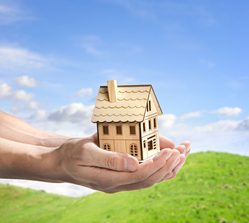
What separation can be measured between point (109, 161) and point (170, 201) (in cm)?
854

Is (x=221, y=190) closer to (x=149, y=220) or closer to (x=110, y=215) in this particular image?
(x=149, y=220)

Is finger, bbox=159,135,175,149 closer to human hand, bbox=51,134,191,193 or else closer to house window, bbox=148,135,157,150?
house window, bbox=148,135,157,150

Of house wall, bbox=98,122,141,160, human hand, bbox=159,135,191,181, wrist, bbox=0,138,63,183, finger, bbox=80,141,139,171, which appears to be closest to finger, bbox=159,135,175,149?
human hand, bbox=159,135,191,181

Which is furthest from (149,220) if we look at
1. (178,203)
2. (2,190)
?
(2,190)

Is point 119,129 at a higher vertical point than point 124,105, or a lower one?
lower

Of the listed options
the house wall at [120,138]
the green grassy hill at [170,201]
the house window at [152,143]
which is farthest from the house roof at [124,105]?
the green grassy hill at [170,201]

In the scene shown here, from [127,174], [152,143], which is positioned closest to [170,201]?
[152,143]

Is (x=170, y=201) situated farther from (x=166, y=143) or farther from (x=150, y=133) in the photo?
(x=150, y=133)

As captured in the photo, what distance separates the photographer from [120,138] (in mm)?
3279

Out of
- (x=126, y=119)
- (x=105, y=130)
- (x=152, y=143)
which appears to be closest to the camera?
(x=126, y=119)

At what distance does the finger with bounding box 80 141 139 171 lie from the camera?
2.61 m

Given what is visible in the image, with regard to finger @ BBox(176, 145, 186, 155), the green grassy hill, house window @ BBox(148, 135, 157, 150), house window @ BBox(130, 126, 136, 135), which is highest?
house window @ BBox(130, 126, 136, 135)

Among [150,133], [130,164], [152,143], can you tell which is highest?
[150,133]

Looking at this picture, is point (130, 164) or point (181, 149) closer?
point (130, 164)
